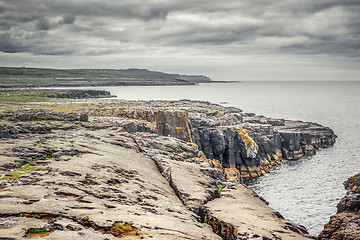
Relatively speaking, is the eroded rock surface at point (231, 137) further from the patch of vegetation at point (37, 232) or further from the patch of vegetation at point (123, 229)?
the patch of vegetation at point (37, 232)

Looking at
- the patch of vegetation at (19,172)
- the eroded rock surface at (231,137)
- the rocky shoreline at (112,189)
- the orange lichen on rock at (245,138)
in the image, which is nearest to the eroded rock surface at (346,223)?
the rocky shoreline at (112,189)

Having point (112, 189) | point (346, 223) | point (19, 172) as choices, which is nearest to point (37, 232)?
point (112, 189)

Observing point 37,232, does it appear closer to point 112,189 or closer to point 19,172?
point 112,189

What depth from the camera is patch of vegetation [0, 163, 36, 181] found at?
1975 cm

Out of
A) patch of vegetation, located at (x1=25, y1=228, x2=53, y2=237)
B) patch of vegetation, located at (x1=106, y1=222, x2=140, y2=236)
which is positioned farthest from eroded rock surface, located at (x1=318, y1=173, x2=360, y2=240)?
Answer: patch of vegetation, located at (x1=25, y1=228, x2=53, y2=237)

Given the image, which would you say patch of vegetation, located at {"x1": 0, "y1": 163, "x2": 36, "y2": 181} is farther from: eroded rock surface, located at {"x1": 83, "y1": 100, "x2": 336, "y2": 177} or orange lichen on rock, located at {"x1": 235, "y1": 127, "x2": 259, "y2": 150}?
orange lichen on rock, located at {"x1": 235, "y1": 127, "x2": 259, "y2": 150}

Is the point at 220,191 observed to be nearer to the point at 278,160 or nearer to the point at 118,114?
the point at 118,114

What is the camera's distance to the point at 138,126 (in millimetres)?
49562

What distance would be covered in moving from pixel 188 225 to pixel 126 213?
4202 mm

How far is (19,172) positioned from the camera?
69.9ft

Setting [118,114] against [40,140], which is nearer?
[40,140]

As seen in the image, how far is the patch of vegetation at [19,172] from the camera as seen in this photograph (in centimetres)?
1975

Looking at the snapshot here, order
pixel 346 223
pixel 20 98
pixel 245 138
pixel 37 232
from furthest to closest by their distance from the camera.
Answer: pixel 20 98 < pixel 245 138 < pixel 346 223 < pixel 37 232

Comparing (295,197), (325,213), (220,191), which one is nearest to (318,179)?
(295,197)
